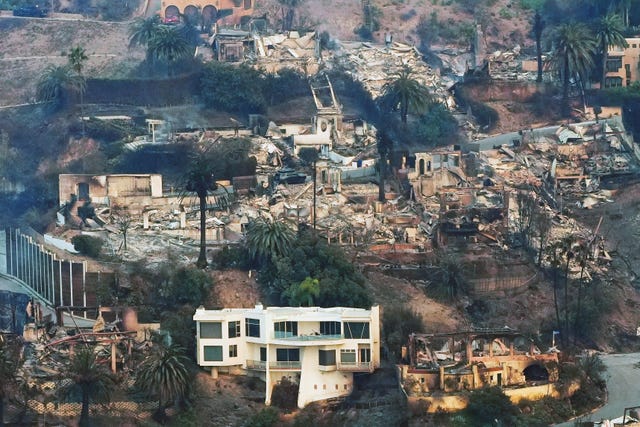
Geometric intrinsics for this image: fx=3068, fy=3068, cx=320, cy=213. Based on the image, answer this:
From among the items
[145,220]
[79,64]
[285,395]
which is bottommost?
[285,395]

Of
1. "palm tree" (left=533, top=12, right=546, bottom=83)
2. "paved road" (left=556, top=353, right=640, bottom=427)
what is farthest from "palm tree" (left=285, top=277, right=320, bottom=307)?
"palm tree" (left=533, top=12, right=546, bottom=83)

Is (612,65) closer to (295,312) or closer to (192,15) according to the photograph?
(192,15)

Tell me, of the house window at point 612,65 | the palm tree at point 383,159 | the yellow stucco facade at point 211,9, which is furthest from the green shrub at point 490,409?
the yellow stucco facade at point 211,9

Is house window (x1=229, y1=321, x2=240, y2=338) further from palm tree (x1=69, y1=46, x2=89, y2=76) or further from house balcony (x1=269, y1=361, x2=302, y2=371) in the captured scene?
palm tree (x1=69, y1=46, x2=89, y2=76)

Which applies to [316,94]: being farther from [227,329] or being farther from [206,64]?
[227,329]

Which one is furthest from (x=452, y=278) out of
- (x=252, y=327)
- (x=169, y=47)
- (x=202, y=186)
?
(x=169, y=47)

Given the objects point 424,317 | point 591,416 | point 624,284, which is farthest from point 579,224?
point 591,416
